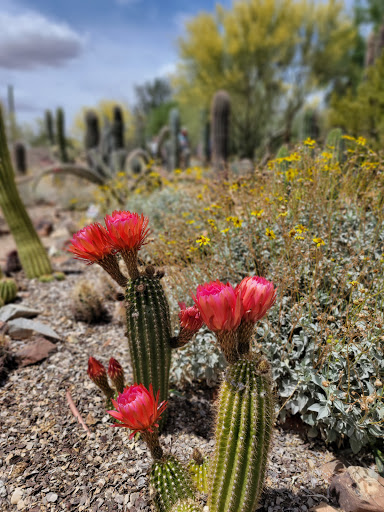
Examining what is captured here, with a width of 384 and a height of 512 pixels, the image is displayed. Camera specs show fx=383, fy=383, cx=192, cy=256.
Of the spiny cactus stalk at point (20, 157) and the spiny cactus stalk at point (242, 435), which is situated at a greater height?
the spiny cactus stalk at point (20, 157)

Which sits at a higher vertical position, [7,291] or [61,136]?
[61,136]

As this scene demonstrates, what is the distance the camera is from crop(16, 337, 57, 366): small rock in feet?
10.7

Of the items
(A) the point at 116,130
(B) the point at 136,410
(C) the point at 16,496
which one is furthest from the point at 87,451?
(A) the point at 116,130

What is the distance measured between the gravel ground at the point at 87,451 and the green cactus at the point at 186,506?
0.37 m

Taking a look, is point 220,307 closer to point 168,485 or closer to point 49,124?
point 168,485

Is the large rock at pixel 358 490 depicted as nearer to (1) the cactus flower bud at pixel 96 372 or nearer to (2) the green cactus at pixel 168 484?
(2) the green cactus at pixel 168 484

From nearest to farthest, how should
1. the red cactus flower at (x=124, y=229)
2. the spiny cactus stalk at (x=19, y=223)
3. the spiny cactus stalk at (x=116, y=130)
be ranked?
1. the red cactus flower at (x=124, y=229)
2. the spiny cactus stalk at (x=19, y=223)
3. the spiny cactus stalk at (x=116, y=130)

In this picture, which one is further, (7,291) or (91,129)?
(91,129)

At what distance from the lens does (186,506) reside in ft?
5.55

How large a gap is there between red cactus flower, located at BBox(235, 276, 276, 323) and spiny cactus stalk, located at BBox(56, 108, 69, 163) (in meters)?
17.4

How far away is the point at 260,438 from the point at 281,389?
3.15 ft

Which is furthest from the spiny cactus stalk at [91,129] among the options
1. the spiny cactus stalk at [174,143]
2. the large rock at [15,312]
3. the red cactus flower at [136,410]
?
the red cactus flower at [136,410]

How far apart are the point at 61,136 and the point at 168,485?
697 inches

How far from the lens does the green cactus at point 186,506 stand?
168cm
